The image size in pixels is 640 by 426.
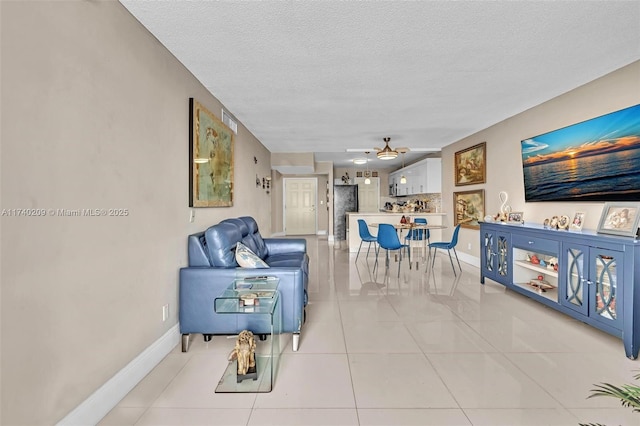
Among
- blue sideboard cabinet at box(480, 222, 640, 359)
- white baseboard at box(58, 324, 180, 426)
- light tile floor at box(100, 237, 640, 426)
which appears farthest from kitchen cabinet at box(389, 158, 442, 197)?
white baseboard at box(58, 324, 180, 426)

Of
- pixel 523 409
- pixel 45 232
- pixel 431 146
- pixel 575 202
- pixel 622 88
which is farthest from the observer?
pixel 431 146

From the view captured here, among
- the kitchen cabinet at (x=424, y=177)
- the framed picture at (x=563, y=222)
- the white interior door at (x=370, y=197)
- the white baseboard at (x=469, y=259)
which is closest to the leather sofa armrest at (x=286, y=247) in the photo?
the framed picture at (x=563, y=222)

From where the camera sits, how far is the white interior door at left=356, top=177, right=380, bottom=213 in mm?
10898

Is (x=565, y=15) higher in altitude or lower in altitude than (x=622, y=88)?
higher

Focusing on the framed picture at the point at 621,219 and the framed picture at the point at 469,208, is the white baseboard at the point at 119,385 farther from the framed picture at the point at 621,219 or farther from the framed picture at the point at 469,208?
the framed picture at the point at 469,208

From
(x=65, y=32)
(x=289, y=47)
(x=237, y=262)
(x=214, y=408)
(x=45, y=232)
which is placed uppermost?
(x=289, y=47)

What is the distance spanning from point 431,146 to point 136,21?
5983mm

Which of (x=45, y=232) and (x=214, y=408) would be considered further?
(x=214, y=408)

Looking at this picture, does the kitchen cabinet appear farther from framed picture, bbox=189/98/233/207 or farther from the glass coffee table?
the glass coffee table

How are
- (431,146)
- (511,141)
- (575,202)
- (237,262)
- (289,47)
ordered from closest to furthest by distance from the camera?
(289,47) < (237,262) < (575,202) < (511,141) < (431,146)

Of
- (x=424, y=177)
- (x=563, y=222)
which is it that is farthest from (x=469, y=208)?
(x=563, y=222)

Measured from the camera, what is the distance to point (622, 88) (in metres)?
2.89

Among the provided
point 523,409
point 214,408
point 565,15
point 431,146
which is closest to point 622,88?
point 565,15

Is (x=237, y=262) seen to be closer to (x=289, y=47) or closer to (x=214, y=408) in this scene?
(x=214, y=408)
